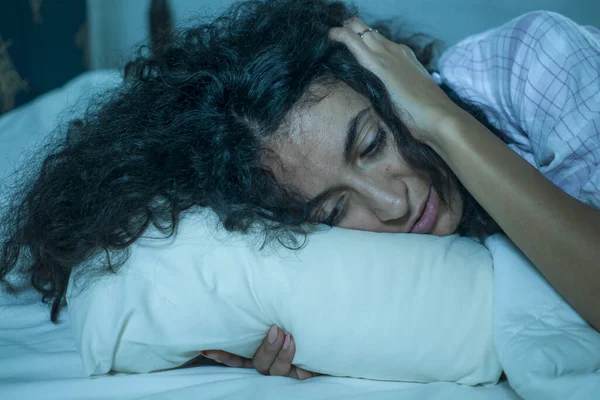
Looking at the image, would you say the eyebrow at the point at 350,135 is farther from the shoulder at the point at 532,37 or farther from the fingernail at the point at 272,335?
the shoulder at the point at 532,37

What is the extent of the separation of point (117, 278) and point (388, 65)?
584 mm

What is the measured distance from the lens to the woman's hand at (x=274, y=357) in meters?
0.86

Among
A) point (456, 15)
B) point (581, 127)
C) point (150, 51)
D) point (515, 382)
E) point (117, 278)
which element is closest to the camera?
point (515, 382)

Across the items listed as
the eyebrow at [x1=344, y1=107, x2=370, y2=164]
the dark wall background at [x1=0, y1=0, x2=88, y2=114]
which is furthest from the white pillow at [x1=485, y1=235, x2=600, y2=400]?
the dark wall background at [x1=0, y1=0, x2=88, y2=114]

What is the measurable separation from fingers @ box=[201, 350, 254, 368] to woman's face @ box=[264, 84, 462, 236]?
0.82 feet

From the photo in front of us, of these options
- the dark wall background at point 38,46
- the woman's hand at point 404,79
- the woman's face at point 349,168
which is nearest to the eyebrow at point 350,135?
the woman's face at point 349,168

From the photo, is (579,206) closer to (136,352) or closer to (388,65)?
(388,65)

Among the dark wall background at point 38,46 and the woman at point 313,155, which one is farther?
the dark wall background at point 38,46

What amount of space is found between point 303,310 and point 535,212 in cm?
36

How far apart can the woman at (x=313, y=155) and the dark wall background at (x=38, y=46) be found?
2.30ft

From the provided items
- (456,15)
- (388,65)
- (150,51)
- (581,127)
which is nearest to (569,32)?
(581,127)

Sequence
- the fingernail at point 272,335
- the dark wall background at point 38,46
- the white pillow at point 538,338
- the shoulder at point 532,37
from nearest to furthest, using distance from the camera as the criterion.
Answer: the white pillow at point 538,338 → the fingernail at point 272,335 → the shoulder at point 532,37 → the dark wall background at point 38,46

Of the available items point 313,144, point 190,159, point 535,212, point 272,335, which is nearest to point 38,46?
point 190,159

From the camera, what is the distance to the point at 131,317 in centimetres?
82
